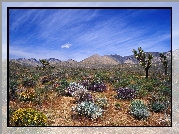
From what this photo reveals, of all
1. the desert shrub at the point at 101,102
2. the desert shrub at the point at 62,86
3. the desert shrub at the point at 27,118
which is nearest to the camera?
the desert shrub at the point at 27,118

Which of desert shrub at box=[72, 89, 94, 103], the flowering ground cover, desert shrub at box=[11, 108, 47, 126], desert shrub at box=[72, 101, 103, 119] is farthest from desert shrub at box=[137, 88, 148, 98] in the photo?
desert shrub at box=[11, 108, 47, 126]

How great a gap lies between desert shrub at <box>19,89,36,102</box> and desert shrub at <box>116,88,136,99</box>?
250cm

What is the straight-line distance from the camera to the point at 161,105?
10602 millimetres

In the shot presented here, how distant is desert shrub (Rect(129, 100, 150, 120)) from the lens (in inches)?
413

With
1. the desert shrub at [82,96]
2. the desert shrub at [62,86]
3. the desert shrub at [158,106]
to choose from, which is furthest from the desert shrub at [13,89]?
the desert shrub at [158,106]

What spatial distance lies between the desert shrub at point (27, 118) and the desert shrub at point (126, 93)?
7.52 feet

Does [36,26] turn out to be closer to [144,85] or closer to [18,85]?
[18,85]

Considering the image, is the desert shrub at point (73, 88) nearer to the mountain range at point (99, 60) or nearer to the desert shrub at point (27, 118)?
the mountain range at point (99, 60)

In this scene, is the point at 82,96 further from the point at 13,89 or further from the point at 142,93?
the point at 13,89

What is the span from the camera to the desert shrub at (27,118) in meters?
10.3

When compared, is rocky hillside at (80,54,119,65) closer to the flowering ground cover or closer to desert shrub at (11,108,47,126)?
the flowering ground cover

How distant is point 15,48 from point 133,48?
341 cm

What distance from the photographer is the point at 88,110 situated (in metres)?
10.4

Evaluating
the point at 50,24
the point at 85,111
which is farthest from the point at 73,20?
the point at 85,111
